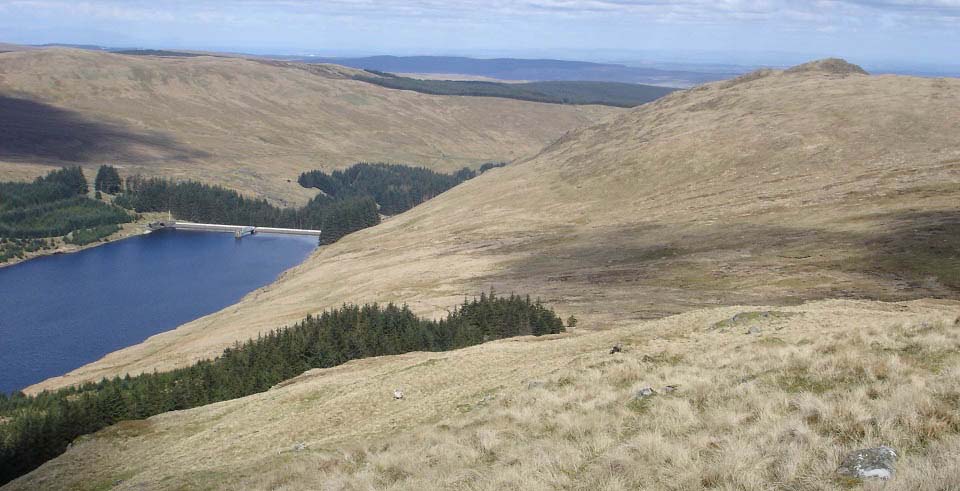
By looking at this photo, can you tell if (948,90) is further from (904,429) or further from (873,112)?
(904,429)

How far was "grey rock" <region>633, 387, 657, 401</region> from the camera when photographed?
79.1ft

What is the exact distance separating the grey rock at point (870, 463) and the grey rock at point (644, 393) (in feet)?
28.5

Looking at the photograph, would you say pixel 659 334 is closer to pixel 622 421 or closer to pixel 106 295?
pixel 622 421

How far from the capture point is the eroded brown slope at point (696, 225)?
67125mm

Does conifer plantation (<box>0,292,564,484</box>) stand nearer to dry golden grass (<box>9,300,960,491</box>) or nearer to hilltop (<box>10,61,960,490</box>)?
hilltop (<box>10,61,960,490</box>)

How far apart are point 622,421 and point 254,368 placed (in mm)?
51355

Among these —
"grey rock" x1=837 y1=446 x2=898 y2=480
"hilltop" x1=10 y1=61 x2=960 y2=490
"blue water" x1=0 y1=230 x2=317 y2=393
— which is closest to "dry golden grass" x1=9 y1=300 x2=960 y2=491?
"hilltop" x1=10 y1=61 x2=960 y2=490

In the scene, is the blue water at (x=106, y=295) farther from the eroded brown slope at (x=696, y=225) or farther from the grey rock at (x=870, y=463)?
the grey rock at (x=870, y=463)

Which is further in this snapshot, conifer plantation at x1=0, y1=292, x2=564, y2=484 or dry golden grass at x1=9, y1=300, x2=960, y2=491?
conifer plantation at x1=0, y1=292, x2=564, y2=484

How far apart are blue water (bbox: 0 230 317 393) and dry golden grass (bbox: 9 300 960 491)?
257 feet

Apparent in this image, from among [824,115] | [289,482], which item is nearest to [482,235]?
[824,115]

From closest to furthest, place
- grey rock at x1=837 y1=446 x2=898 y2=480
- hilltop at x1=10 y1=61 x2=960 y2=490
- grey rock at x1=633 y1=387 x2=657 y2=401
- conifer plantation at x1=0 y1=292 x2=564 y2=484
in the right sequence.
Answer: grey rock at x1=837 y1=446 x2=898 y2=480
hilltop at x1=10 y1=61 x2=960 y2=490
grey rock at x1=633 y1=387 x2=657 y2=401
conifer plantation at x1=0 y1=292 x2=564 y2=484

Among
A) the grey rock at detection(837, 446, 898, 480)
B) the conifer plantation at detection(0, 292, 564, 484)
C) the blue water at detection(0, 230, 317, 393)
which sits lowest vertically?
the blue water at detection(0, 230, 317, 393)

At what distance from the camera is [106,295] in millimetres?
145625
